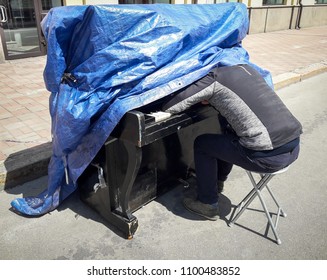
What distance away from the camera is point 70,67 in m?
2.21

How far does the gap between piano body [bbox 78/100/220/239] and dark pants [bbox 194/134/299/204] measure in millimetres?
210

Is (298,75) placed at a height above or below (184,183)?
below

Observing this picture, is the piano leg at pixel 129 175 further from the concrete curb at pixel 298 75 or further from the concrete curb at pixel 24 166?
Result: the concrete curb at pixel 298 75

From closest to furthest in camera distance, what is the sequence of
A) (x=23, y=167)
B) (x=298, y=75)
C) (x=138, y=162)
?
(x=138, y=162) → (x=23, y=167) → (x=298, y=75)

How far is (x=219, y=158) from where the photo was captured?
2.43 meters

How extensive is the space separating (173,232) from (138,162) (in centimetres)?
66

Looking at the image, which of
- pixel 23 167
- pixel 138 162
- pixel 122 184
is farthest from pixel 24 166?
pixel 138 162

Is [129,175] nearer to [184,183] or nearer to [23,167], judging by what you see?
[184,183]

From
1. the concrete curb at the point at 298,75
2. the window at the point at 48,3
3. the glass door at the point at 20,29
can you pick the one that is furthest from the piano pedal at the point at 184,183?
the window at the point at 48,3

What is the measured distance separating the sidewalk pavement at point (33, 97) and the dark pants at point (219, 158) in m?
1.60

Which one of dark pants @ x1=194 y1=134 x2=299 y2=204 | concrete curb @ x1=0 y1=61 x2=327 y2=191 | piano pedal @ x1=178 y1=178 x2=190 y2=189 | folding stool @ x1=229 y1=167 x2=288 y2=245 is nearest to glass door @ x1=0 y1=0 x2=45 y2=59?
concrete curb @ x1=0 y1=61 x2=327 y2=191

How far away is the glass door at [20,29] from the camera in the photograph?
23.2 feet
